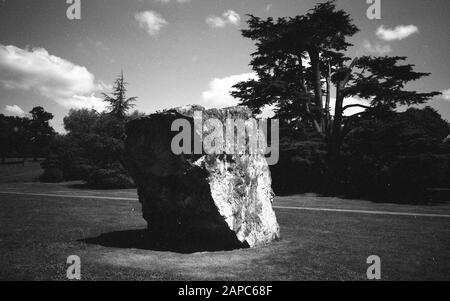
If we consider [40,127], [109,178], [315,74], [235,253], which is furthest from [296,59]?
[40,127]

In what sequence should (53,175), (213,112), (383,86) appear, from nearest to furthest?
(213,112)
(383,86)
(53,175)

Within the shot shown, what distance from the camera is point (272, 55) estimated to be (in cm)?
2884

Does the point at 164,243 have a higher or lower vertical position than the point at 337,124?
lower

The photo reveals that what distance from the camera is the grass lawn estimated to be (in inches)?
264

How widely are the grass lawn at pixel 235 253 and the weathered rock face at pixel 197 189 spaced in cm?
68

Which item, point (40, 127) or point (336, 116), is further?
point (40, 127)

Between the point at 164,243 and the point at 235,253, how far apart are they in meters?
2.34

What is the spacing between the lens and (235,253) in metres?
8.52

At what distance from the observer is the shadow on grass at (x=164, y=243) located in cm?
898

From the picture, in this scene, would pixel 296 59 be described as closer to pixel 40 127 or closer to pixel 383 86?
pixel 383 86

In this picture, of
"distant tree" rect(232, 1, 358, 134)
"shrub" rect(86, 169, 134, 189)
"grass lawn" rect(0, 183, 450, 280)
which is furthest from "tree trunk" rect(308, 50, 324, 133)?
"shrub" rect(86, 169, 134, 189)
